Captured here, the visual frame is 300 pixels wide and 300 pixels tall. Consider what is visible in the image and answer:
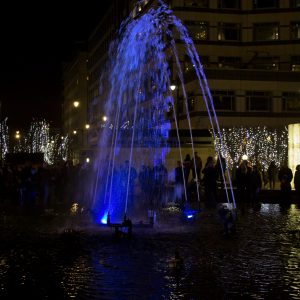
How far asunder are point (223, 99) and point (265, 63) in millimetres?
6725

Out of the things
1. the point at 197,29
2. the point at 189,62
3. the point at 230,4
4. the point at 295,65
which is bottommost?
the point at 295,65

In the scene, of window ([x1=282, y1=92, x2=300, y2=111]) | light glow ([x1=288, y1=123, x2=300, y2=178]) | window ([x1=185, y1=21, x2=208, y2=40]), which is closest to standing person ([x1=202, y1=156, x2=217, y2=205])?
light glow ([x1=288, y1=123, x2=300, y2=178])

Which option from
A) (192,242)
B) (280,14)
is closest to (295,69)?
(280,14)

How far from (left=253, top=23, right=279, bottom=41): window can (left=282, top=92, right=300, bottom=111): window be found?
7.15 meters

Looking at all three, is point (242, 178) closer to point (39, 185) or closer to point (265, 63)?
point (39, 185)

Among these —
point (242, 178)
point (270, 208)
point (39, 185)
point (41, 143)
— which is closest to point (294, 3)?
point (242, 178)

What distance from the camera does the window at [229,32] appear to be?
56500 mm

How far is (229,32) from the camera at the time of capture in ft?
187

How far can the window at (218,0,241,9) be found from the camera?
56.2 m

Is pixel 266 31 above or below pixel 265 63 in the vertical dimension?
above

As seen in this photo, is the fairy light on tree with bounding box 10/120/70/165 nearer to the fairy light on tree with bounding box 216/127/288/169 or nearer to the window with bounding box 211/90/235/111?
the window with bounding box 211/90/235/111

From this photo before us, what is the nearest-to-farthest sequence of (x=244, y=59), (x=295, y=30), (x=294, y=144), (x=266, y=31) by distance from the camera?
(x=294, y=144)
(x=295, y=30)
(x=266, y=31)
(x=244, y=59)

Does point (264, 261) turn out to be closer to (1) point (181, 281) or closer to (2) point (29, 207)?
(1) point (181, 281)

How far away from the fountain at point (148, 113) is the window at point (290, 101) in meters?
6.56
